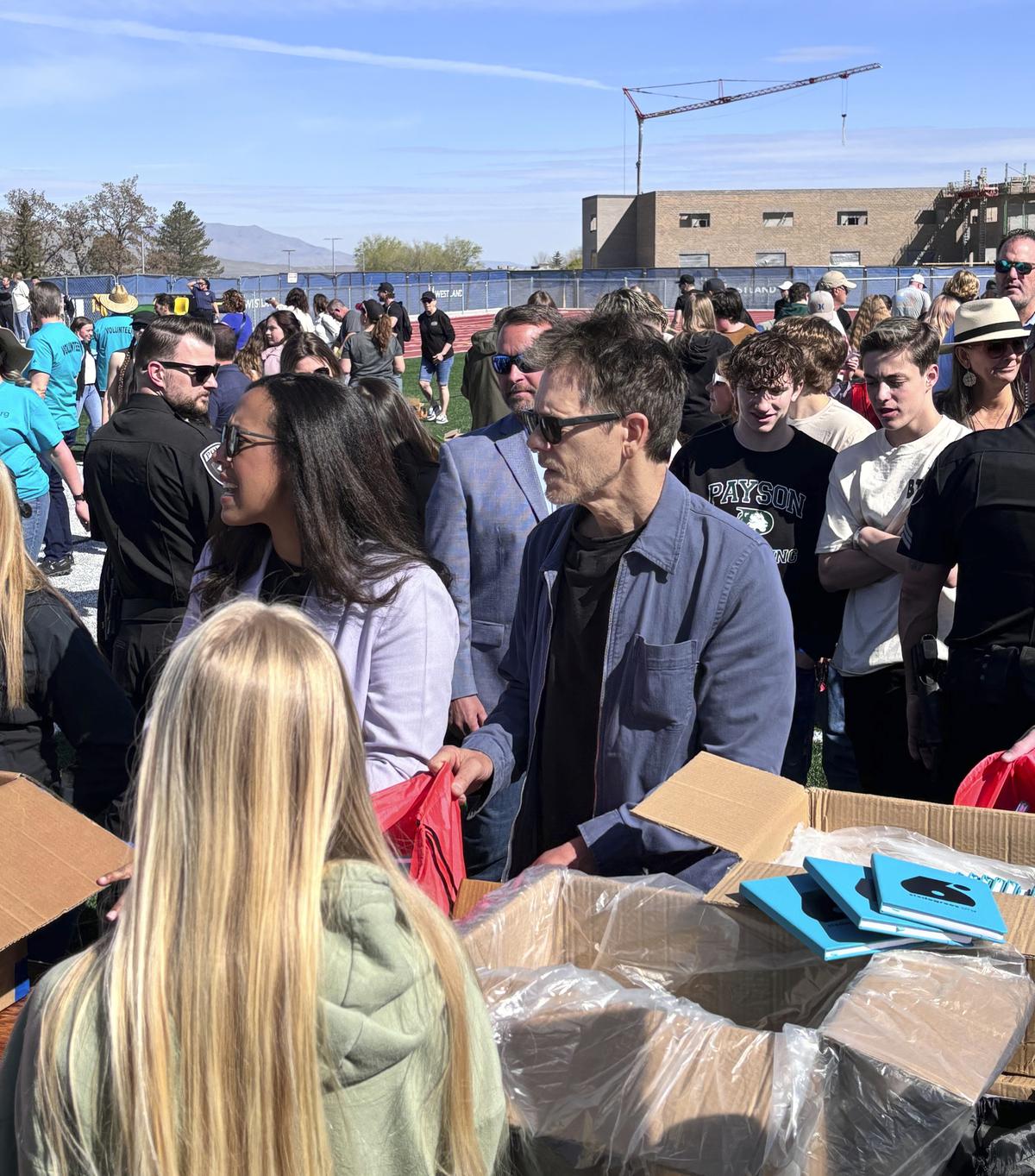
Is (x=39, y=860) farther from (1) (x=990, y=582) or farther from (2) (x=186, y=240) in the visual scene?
(2) (x=186, y=240)

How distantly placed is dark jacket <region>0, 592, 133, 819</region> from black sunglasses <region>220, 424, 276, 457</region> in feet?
1.96

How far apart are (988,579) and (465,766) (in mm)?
1601

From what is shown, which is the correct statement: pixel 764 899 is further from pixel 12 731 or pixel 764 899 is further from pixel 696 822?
pixel 12 731

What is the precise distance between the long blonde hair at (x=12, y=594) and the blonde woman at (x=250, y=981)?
1.60 metres

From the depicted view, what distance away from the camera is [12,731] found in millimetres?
3123

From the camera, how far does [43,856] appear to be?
7.37ft

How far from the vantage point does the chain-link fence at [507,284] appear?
3956cm

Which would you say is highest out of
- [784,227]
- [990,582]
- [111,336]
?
[784,227]

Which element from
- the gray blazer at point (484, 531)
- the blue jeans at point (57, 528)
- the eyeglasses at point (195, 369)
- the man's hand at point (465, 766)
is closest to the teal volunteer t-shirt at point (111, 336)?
the blue jeans at point (57, 528)

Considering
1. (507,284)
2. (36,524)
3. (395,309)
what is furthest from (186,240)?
(36,524)

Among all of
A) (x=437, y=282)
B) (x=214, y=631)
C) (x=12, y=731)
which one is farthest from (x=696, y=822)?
(x=437, y=282)

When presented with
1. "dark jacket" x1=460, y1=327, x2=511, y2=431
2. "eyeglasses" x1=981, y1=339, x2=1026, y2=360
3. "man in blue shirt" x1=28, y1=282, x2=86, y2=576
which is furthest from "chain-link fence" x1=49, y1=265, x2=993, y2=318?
"eyeglasses" x1=981, y1=339, x2=1026, y2=360

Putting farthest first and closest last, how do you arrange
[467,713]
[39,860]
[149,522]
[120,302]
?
[120,302] < [149,522] < [467,713] < [39,860]

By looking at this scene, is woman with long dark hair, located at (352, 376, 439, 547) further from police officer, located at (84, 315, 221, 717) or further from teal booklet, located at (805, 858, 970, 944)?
teal booklet, located at (805, 858, 970, 944)
